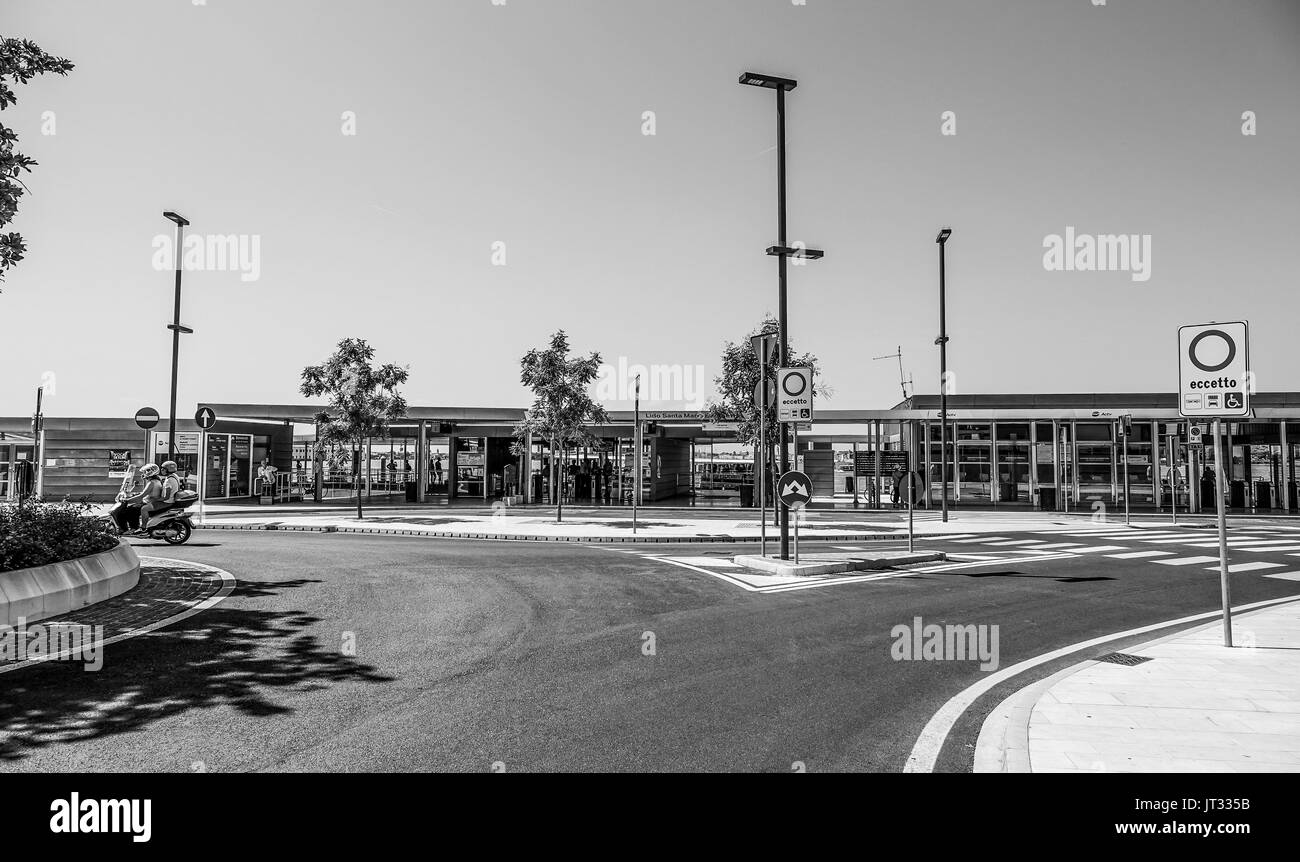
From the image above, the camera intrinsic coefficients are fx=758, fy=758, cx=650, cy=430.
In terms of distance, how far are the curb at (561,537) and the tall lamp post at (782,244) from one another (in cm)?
560

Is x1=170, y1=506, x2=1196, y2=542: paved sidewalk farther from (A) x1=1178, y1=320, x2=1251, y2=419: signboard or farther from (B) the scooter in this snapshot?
(A) x1=1178, y1=320, x2=1251, y2=419: signboard

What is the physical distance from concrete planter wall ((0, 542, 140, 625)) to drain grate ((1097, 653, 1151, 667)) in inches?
427

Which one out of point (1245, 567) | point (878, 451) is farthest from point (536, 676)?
point (878, 451)

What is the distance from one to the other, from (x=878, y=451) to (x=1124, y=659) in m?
24.3

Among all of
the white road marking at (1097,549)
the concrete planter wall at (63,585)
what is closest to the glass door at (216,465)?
the concrete planter wall at (63,585)

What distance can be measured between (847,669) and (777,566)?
6410mm

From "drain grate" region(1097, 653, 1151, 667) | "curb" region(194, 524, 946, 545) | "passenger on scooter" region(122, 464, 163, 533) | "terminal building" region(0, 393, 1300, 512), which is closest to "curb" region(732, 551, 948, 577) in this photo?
"curb" region(194, 524, 946, 545)

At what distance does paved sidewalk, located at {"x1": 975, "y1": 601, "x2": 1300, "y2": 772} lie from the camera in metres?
4.55

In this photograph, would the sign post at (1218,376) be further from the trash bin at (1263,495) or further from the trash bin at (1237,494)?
the trash bin at (1263,495)

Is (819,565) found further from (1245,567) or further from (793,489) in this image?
(1245,567)

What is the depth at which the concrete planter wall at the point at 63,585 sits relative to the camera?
7.77 m

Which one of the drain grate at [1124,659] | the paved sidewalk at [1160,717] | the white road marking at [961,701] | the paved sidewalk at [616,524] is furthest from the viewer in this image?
the paved sidewalk at [616,524]
